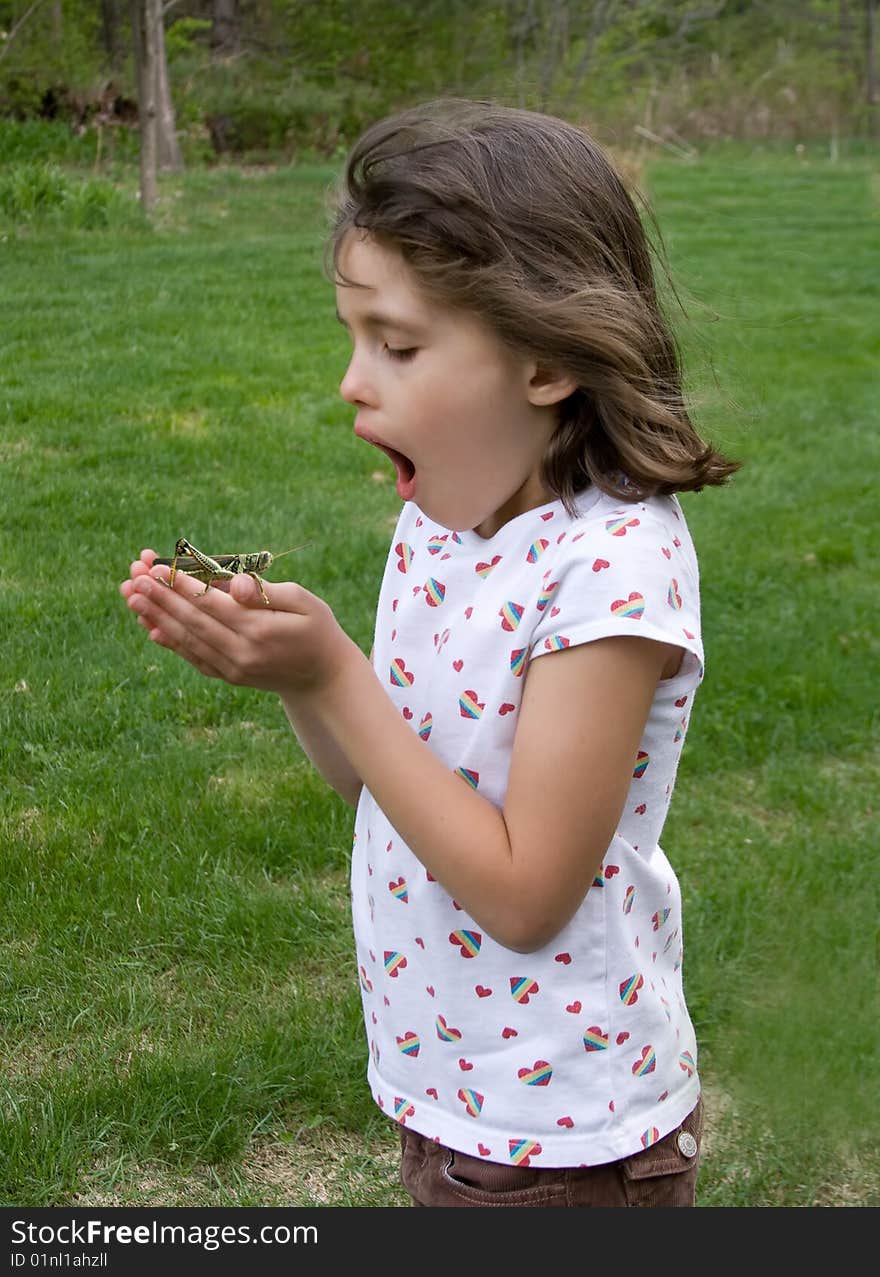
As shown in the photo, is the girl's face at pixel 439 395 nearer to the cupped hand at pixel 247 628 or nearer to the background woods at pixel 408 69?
the cupped hand at pixel 247 628

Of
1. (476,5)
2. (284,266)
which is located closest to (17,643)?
(284,266)

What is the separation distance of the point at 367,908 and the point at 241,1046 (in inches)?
48.8

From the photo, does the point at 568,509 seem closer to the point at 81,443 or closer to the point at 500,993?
the point at 500,993

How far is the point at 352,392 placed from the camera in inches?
60.0

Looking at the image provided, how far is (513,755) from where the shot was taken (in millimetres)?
1432

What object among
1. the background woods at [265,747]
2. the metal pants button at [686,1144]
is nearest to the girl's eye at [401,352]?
the background woods at [265,747]

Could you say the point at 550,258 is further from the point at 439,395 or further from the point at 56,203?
the point at 56,203

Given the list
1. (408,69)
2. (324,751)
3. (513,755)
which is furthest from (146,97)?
(408,69)

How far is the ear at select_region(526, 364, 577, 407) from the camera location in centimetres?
153

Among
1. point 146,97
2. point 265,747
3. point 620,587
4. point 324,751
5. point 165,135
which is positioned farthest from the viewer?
point 165,135

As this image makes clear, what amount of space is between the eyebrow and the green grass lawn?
0.38 meters

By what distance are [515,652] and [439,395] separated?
272mm

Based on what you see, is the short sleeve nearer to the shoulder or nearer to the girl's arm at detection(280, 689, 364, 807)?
the shoulder

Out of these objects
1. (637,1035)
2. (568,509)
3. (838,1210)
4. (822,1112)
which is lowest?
(822,1112)
